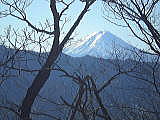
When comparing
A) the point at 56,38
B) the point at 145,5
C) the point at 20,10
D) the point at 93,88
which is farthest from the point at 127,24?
the point at 93,88

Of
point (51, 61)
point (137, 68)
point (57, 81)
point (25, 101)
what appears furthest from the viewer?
point (57, 81)

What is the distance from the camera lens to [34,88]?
3.44 meters

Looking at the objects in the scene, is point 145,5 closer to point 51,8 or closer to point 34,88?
point 51,8

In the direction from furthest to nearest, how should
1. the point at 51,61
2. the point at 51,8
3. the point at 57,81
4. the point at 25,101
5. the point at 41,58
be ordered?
1. the point at 57,81
2. the point at 41,58
3. the point at 51,8
4. the point at 51,61
5. the point at 25,101

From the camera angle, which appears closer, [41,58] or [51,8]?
[51,8]

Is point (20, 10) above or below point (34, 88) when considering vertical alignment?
above

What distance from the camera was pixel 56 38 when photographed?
375 centimetres

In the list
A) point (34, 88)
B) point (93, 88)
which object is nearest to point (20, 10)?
point (34, 88)

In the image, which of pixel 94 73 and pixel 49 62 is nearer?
pixel 49 62

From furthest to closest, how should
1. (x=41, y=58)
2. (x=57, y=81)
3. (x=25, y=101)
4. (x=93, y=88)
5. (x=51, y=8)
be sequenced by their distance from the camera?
(x=57, y=81) → (x=41, y=58) → (x=51, y=8) → (x=25, y=101) → (x=93, y=88)

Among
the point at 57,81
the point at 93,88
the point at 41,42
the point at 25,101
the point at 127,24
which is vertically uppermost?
the point at 127,24

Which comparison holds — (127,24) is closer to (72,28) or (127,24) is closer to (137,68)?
(72,28)

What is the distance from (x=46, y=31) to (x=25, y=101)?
1.21 metres

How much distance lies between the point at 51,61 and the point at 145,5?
5.23ft
